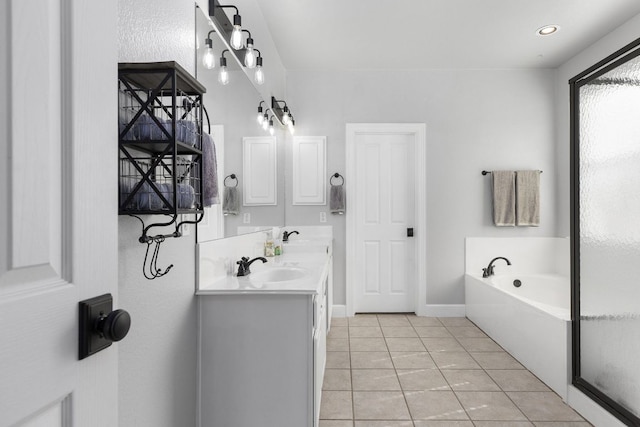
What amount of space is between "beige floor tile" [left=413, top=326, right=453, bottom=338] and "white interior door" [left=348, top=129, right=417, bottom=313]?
502mm

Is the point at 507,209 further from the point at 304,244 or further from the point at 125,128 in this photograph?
the point at 125,128

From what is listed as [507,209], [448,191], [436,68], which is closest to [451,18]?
[436,68]

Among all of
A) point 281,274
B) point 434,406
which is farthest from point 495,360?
point 281,274

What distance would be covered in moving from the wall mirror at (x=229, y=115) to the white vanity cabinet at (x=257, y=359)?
1.25 ft

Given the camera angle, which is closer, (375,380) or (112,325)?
(112,325)

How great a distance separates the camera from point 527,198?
12.9 ft

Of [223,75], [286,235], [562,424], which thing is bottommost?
[562,424]

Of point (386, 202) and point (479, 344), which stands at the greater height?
point (386, 202)

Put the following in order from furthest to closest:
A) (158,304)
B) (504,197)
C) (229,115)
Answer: (504,197)
(229,115)
(158,304)

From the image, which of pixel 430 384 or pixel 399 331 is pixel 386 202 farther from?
pixel 430 384

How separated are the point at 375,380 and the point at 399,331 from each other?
110 cm

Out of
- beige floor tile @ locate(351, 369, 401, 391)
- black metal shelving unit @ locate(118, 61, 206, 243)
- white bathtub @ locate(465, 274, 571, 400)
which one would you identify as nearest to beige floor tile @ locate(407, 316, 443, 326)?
white bathtub @ locate(465, 274, 571, 400)

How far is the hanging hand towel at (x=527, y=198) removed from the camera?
3.90 metres

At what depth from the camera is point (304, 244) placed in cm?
341
